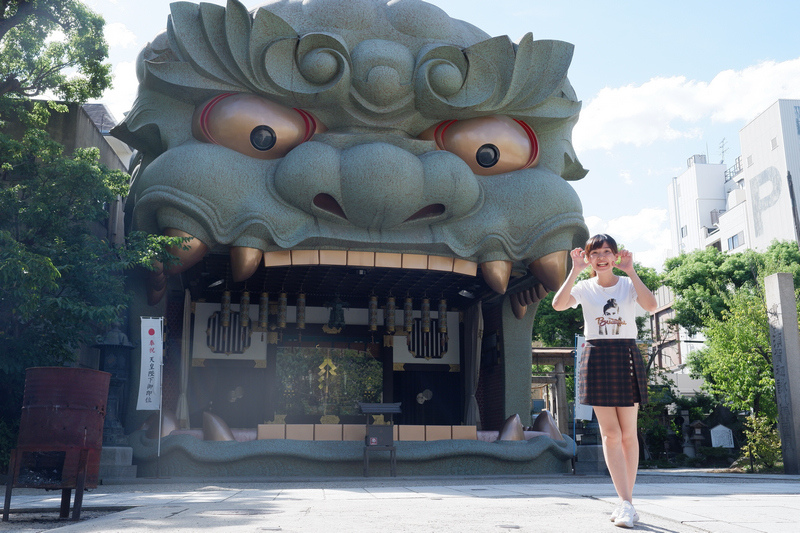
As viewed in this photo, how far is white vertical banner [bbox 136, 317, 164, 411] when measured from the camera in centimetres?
1077

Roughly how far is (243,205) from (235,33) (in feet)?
8.85

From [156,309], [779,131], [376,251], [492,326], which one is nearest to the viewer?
[376,251]

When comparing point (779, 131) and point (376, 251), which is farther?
point (779, 131)

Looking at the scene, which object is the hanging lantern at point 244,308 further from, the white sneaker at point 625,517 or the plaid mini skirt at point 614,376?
the white sneaker at point 625,517

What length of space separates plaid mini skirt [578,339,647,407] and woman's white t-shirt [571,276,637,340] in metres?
0.05

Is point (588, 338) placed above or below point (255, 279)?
below

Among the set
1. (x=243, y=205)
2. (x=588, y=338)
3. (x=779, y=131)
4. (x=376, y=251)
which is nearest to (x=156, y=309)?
(x=243, y=205)

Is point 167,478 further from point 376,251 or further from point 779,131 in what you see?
point 779,131

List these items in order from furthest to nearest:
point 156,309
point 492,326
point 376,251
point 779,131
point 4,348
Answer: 1. point 779,131
2. point 492,326
3. point 156,309
4. point 376,251
5. point 4,348

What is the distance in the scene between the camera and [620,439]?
145 inches

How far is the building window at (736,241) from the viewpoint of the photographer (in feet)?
136

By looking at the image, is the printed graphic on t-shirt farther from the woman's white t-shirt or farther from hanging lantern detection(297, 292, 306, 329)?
hanging lantern detection(297, 292, 306, 329)

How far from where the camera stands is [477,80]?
1129cm

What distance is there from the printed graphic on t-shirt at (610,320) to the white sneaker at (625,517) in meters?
0.95
